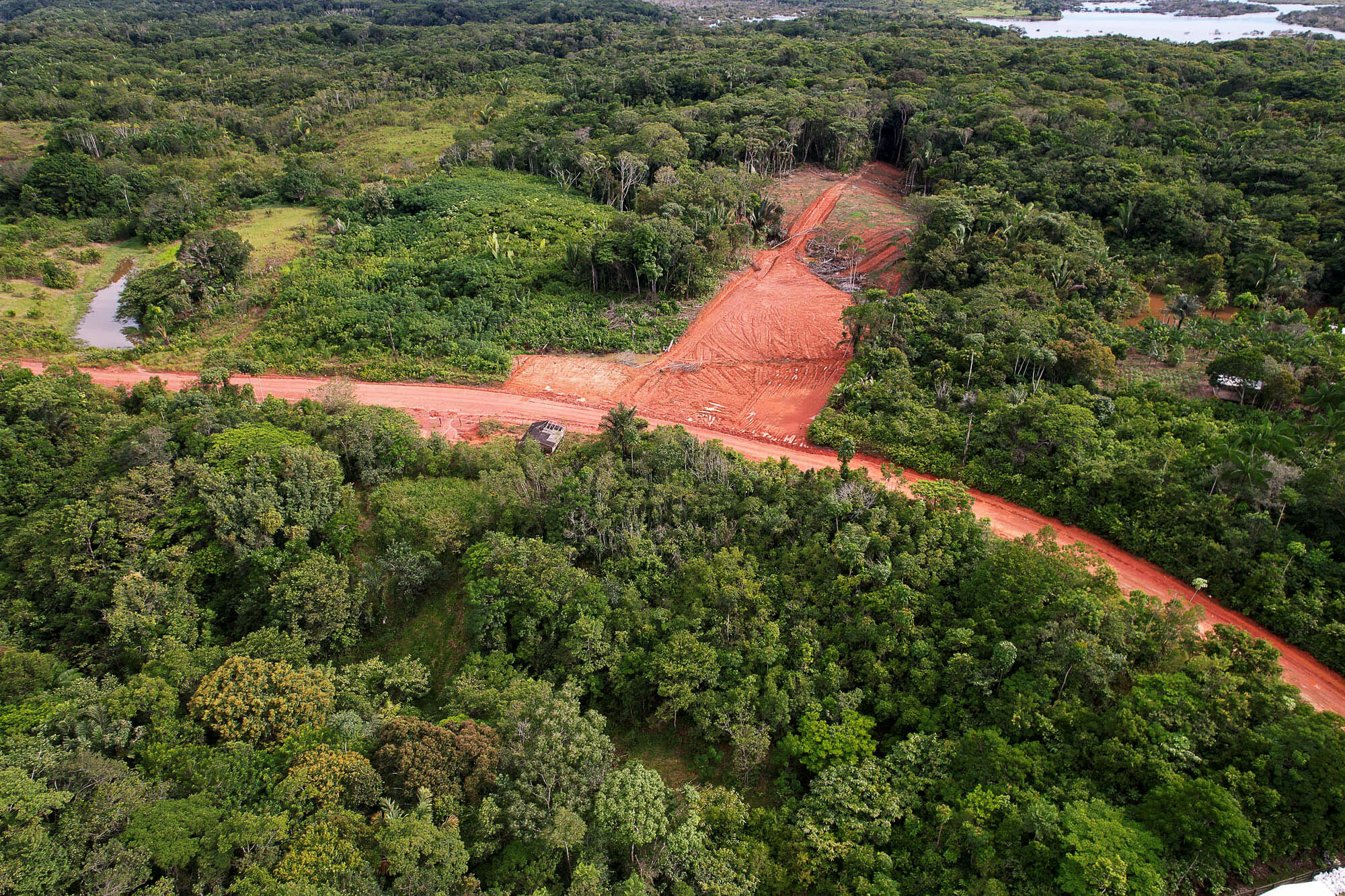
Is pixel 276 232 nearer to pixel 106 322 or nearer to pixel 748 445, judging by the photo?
pixel 106 322

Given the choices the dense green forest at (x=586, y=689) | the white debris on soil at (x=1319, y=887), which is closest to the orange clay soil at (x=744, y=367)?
the dense green forest at (x=586, y=689)

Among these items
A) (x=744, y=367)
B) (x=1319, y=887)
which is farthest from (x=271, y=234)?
(x=1319, y=887)

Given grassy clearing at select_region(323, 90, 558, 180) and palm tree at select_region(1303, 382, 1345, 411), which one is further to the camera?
grassy clearing at select_region(323, 90, 558, 180)

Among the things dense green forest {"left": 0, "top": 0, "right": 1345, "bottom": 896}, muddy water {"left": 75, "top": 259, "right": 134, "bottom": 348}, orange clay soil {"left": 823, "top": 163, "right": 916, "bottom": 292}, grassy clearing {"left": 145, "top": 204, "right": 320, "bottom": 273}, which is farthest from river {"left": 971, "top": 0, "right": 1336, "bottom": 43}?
muddy water {"left": 75, "top": 259, "right": 134, "bottom": 348}

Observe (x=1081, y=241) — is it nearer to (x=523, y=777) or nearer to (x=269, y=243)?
(x=523, y=777)

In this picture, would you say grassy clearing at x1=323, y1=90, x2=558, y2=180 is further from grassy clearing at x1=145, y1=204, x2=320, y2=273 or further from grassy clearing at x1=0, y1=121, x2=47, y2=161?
grassy clearing at x1=0, y1=121, x2=47, y2=161

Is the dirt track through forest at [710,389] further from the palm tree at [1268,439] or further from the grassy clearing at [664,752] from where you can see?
the grassy clearing at [664,752]

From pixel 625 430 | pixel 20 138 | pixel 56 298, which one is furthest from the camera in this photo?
pixel 20 138

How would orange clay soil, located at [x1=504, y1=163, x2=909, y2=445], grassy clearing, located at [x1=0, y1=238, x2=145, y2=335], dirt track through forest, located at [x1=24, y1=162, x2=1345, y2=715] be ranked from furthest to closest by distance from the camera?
grassy clearing, located at [x1=0, y1=238, x2=145, y2=335] < orange clay soil, located at [x1=504, y1=163, x2=909, y2=445] < dirt track through forest, located at [x1=24, y1=162, x2=1345, y2=715]
